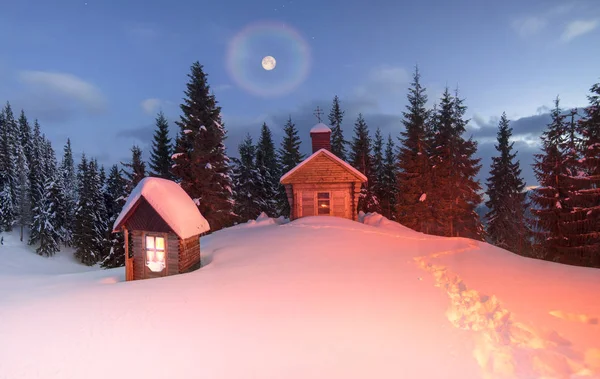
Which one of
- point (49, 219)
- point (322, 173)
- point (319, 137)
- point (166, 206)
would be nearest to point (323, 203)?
point (322, 173)

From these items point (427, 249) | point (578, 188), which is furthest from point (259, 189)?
point (578, 188)

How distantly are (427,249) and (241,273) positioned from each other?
887cm

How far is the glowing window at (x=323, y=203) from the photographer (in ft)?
70.0

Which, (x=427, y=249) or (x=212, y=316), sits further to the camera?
(x=427, y=249)

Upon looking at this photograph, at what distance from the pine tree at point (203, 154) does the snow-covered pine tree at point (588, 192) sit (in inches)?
918

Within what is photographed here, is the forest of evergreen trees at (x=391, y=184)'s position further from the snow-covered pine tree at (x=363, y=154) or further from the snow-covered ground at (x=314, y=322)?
the snow-covered ground at (x=314, y=322)

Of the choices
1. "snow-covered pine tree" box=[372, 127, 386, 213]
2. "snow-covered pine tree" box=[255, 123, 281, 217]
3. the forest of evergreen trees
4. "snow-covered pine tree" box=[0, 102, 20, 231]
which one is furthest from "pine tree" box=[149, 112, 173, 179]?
"snow-covered pine tree" box=[0, 102, 20, 231]

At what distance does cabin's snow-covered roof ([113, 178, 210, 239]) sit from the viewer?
11.4 m

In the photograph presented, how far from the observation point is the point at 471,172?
26.2 meters

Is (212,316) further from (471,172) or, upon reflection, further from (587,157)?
(471,172)

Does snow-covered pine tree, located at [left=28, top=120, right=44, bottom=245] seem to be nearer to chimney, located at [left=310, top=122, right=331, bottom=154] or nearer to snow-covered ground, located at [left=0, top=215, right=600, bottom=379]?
snow-covered ground, located at [left=0, top=215, right=600, bottom=379]

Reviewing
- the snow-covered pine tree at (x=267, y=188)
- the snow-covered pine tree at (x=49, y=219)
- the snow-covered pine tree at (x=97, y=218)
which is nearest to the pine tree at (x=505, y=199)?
the snow-covered pine tree at (x=267, y=188)

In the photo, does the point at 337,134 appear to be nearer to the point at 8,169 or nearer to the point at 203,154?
the point at 203,154

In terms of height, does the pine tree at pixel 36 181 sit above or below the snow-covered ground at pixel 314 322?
above
